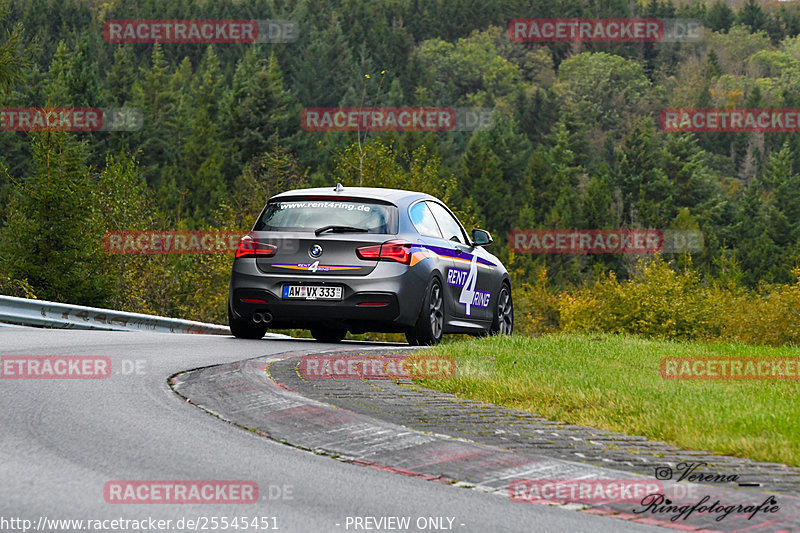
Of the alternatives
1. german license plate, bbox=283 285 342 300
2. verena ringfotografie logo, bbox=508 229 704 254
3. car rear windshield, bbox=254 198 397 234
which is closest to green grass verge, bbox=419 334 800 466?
german license plate, bbox=283 285 342 300

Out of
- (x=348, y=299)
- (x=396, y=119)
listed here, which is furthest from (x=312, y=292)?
(x=396, y=119)

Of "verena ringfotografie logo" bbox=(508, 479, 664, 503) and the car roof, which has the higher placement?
the car roof

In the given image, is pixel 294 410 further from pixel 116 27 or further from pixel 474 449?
pixel 116 27

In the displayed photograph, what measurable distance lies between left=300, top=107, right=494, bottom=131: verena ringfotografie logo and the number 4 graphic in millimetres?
81294

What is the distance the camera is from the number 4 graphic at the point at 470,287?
46.9 feet

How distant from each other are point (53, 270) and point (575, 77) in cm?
11556

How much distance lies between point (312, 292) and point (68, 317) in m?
6.27

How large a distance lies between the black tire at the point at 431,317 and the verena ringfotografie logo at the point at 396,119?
82299 mm

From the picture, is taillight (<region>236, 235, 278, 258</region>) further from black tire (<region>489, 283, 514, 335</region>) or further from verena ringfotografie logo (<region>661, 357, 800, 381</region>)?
verena ringfotografie logo (<region>661, 357, 800, 381</region>)

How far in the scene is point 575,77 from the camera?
150 meters

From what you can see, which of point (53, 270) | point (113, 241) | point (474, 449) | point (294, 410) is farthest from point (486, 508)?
point (113, 241)

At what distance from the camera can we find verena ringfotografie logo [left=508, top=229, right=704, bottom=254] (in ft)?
313

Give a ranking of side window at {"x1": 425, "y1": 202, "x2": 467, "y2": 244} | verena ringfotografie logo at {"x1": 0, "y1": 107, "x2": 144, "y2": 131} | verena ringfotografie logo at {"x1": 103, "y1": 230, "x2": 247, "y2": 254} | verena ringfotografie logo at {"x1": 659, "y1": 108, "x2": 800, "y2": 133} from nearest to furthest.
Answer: side window at {"x1": 425, "y1": 202, "x2": 467, "y2": 244}
verena ringfotografie logo at {"x1": 103, "y1": 230, "x2": 247, "y2": 254}
verena ringfotografie logo at {"x1": 0, "y1": 107, "x2": 144, "y2": 131}
verena ringfotografie logo at {"x1": 659, "y1": 108, "x2": 800, "y2": 133}

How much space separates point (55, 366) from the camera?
9.95 metres
